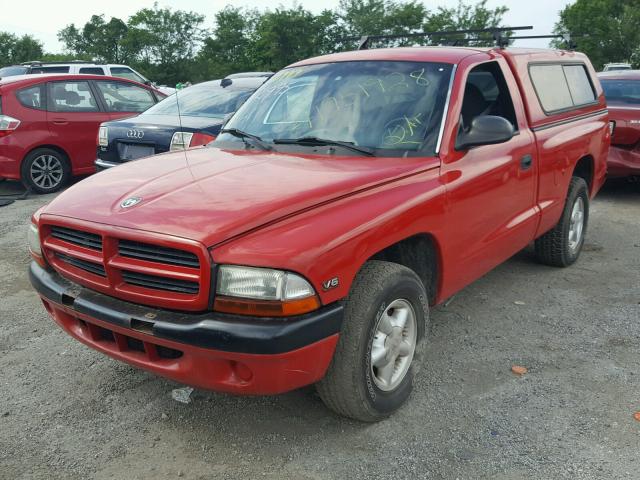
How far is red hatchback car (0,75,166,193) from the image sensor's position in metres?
8.42

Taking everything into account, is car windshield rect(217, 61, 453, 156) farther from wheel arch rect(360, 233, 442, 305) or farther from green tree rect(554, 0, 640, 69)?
green tree rect(554, 0, 640, 69)

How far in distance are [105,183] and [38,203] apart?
5.51 m

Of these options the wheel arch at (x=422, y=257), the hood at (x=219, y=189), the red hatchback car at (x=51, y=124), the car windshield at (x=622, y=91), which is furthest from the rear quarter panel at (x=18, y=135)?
the car windshield at (x=622, y=91)

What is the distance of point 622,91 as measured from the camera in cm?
830

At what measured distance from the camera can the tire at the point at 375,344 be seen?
2.74 m

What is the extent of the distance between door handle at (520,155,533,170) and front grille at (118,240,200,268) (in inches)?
98.3

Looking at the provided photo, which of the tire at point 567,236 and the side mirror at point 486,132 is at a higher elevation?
the side mirror at point 486,132

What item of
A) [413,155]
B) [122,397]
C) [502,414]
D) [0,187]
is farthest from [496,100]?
[0,187]

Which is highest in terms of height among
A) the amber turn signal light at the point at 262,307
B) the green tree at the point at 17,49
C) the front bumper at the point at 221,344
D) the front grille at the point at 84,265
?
the green tree at the point at 17,49

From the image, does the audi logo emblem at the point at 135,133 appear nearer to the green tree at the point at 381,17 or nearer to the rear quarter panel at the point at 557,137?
the rear quarter panel at the point at 557,137

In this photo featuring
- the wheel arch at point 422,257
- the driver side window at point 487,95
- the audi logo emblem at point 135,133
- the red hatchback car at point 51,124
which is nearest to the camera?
the wheel arch at point 422,257

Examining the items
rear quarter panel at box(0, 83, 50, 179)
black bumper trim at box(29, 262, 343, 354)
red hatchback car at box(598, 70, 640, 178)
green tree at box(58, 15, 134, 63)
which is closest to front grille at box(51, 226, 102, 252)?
black bumper trim at box(29, 262, 343, 354)

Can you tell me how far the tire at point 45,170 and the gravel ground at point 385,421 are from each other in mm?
4660

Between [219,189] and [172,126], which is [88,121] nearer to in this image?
[172,126]
